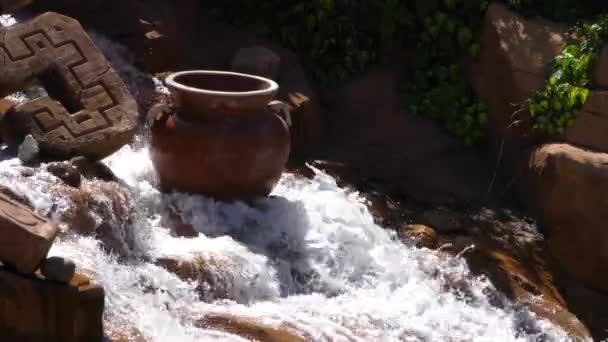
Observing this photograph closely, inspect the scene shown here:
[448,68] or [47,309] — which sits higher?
[47,309]

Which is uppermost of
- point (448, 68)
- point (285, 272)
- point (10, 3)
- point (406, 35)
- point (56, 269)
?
point (56, 269)

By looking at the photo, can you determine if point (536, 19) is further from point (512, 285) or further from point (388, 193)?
point (512, 285)

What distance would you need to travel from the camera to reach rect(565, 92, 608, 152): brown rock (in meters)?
7.31

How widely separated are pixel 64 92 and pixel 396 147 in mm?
3013

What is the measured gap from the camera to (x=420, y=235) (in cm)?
683

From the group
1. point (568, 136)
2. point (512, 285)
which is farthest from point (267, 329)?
point (568, 136)

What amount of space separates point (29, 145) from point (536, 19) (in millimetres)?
4558

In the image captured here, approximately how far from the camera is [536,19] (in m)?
8.55

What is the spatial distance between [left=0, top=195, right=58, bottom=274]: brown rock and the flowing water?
21.5 inches

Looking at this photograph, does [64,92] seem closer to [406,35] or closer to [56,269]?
[56,269]

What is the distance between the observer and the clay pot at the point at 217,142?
6121 mm

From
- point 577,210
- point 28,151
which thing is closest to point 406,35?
point 577,210

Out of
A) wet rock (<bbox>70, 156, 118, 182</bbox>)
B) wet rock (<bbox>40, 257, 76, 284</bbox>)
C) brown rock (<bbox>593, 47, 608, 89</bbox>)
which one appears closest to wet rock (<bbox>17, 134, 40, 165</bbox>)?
wet rock (<bbox>70, 156, 118, 182</bbox>)

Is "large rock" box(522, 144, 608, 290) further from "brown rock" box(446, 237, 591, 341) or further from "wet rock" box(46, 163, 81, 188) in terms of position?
"wet rock" box(46, 163, 81, 188)
